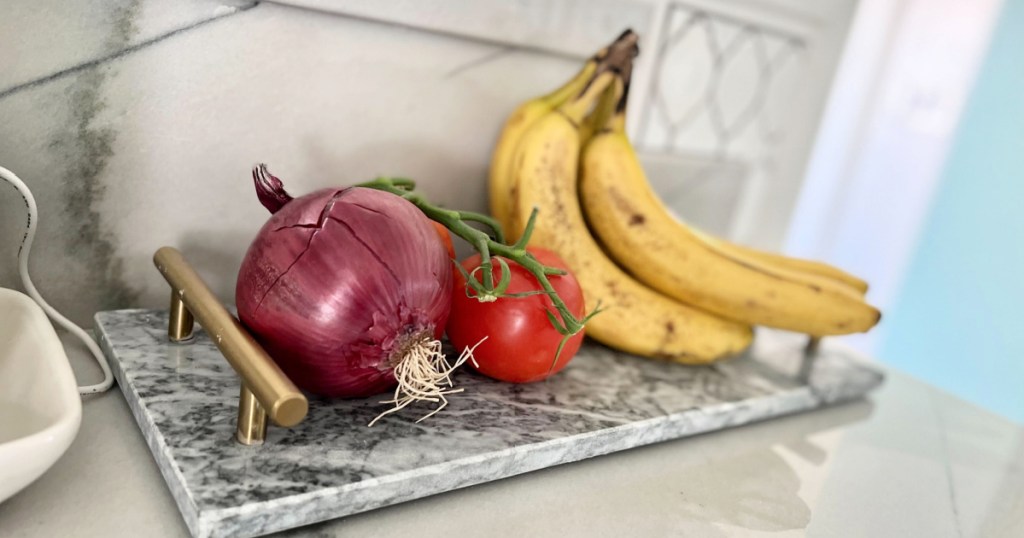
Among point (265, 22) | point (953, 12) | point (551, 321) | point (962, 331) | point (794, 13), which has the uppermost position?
point (953, 12)

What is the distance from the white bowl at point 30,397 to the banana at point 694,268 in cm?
45

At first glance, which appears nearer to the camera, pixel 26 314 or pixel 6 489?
pixel 6 489

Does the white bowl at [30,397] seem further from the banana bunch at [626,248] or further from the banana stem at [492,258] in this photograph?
the banana bunch at [626,248]

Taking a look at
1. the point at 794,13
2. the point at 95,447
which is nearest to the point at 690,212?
the point at 794,13

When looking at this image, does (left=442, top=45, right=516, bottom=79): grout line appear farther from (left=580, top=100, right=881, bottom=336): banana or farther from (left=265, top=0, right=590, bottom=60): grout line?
(left=580, top=100, right=881, bottom=336): banana

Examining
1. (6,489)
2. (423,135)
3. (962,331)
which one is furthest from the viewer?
(962,331)

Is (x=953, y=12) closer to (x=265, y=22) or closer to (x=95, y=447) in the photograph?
(x=265, y=22)

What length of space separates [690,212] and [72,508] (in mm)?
763

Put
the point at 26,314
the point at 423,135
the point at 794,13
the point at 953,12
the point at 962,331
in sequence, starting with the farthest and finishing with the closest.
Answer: the point at 962,331 < the point at 953,12 < the point at 794,13 < the point at 423,135 < the point at 26,314

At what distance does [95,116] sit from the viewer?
0.53 metres

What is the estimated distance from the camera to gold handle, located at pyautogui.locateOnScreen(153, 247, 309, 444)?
38cm

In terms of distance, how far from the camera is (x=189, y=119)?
564mm

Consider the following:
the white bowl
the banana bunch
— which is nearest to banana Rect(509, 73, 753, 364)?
the banana bunch

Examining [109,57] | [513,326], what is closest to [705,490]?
[513,326]
